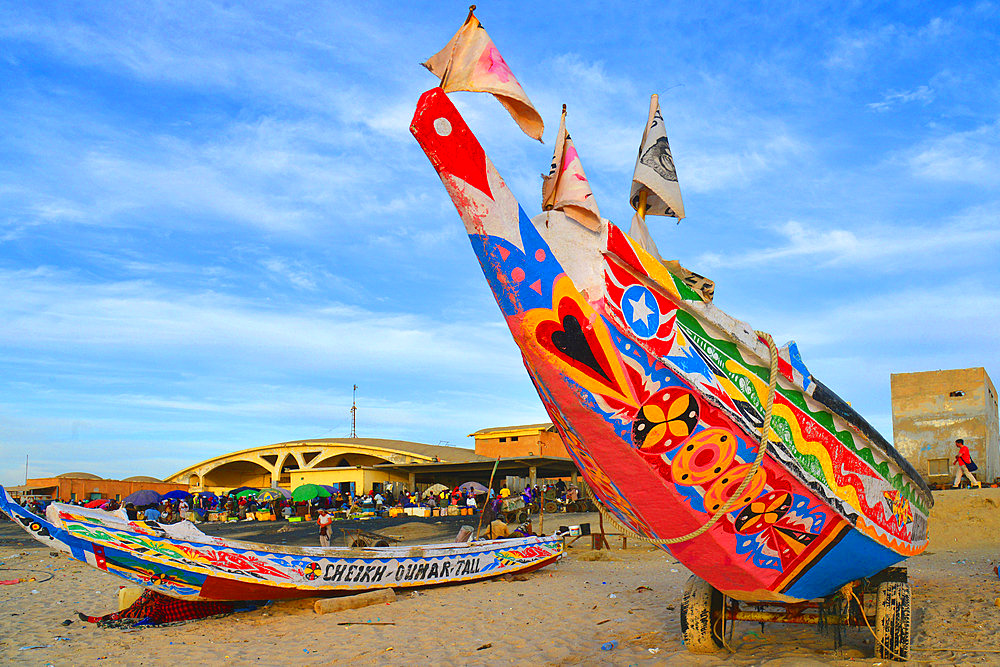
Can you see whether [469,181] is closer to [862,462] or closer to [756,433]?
[756,433]

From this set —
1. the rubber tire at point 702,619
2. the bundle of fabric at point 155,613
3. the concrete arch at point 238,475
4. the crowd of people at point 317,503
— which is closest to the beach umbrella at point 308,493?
the crowd of people at point 317,503

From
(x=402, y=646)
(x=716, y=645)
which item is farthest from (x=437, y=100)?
(x=402, y=646)

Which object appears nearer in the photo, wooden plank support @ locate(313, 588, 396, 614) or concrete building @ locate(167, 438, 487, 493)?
wooden plank support @ locate(313, 588, 396, 614)

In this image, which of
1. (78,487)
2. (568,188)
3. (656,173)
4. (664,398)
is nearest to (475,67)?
(568,188)

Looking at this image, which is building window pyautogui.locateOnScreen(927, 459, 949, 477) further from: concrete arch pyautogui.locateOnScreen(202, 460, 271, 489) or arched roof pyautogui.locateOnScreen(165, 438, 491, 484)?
concrete arch pyautogui.locateOnScreen(202, 460, 271, 489)

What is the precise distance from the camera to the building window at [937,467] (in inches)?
637

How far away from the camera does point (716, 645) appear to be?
5672 millimetres

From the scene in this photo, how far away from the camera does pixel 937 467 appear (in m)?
16.3

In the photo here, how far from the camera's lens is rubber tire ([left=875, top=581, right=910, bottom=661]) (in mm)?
5051

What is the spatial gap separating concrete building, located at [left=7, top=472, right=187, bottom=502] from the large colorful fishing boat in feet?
139

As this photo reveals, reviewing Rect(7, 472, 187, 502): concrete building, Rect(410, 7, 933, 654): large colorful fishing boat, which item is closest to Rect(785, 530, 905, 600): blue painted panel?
Rect(410, 7, 933, 654): large colorful fishing boat

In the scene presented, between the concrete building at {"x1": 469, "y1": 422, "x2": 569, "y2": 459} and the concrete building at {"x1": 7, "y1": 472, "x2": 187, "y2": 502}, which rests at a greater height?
the concrete building at {"x1": 469, "y1": 422, "x2": 569, "y2": 459}

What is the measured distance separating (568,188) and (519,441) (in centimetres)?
3660

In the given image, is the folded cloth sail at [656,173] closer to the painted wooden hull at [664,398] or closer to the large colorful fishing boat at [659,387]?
the large colorful fishing boat at [659,387]
